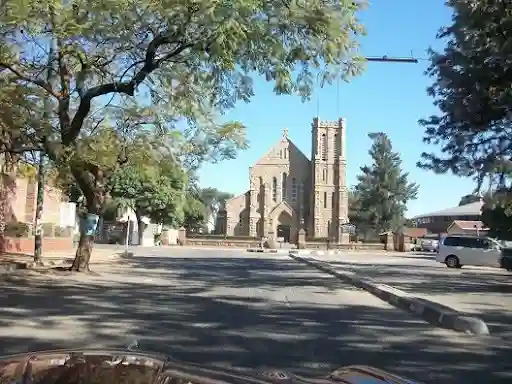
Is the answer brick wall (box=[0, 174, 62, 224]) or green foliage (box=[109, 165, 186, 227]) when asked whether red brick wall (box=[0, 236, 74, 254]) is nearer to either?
brick wall (box=[0, 174, 62, 224])

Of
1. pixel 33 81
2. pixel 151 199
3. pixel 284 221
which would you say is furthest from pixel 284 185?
pixel 33 81

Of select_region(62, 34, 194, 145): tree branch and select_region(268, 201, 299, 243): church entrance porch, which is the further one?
select_region(268, 201, 299, 243): church entrance porch

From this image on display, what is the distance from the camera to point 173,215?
228 feet

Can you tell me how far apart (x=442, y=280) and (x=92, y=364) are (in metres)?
23.4

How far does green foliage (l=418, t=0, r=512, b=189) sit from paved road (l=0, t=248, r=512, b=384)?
6943mm

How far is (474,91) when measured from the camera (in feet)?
63.2

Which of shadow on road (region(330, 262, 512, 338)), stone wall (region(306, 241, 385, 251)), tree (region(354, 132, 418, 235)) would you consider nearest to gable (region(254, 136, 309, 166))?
tree (region(354, 132, 418, 235))

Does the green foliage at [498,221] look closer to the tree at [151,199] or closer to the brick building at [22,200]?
the brick building at [22,200]

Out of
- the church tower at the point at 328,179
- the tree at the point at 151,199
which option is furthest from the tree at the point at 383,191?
the tree at the point at 151,199

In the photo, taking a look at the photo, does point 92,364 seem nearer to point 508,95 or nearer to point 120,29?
point 120,29

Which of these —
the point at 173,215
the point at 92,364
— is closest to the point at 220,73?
the point at 92,364

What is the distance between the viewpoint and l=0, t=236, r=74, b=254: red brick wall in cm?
2956

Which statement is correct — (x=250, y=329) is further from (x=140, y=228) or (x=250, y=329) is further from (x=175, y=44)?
(x=140, y=228)

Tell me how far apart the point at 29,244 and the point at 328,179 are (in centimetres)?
6913
